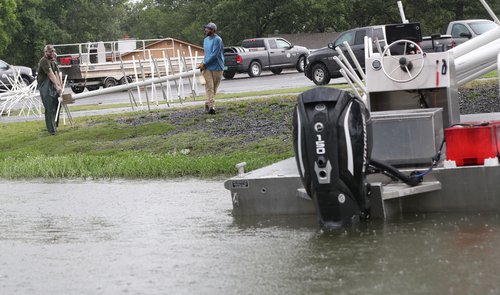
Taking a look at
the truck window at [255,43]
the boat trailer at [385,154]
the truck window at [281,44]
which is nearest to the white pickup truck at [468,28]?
the truck window at [281,44]

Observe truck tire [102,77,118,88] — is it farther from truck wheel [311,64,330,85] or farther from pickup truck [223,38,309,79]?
truck wheel [311,64,330,85]

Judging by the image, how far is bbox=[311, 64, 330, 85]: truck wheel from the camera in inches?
1330

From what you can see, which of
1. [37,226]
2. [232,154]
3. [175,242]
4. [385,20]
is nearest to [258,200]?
[175,242]

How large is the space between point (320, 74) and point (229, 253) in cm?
2475

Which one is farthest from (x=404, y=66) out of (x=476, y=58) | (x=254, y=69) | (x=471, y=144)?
(x=254, y=69)

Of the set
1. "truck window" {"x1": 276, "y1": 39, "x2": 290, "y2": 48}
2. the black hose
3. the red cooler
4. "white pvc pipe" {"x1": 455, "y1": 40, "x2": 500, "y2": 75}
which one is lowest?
"truck window" {"x1": 276, "y1": 39, "x2": 290, "y2": 48}

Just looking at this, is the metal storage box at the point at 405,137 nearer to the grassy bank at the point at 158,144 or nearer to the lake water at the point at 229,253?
the lake water at the point at 229,253

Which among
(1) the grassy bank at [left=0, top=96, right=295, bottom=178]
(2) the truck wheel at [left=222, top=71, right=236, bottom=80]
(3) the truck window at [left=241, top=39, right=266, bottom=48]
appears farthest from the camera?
(3) the truck window at [left=241, top=39, right=266, bottom=48]

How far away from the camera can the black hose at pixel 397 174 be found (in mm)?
10688

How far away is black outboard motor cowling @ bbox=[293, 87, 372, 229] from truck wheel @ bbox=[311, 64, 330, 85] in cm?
2382

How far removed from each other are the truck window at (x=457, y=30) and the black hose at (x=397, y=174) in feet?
87.1

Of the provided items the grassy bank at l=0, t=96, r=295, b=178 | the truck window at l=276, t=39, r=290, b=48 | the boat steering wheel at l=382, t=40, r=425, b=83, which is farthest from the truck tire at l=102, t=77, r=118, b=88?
the boat steering wheel at l=382, t=40, r=425, b=83

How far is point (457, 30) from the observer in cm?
3725

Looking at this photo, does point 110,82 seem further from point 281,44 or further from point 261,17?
point 261,17
